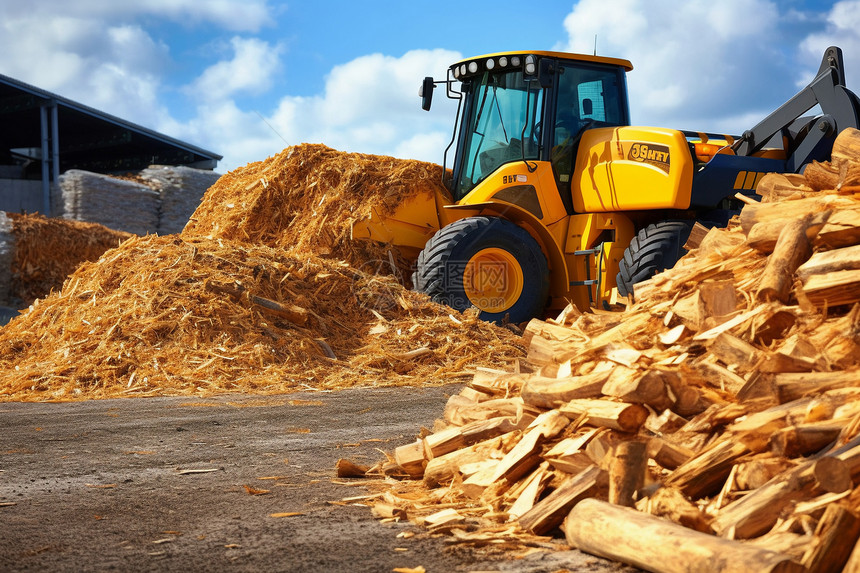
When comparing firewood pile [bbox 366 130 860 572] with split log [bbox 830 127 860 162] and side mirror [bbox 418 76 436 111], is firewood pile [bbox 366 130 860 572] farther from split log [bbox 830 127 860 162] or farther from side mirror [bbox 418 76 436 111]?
side mirror [bbox 418 76 436 111]

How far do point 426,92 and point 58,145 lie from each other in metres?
16.7

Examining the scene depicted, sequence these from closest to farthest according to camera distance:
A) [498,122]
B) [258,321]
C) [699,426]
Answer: [699,426] → [258,321] → [498,122]

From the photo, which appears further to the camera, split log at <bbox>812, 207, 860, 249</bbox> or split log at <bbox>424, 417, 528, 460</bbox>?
split log at <bbox>424, 417, 528, 460</bbox>

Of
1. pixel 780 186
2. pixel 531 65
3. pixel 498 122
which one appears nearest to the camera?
pixel 780 186

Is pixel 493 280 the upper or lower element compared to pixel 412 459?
upper

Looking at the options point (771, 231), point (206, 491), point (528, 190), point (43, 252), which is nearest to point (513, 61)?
point (528, 190)

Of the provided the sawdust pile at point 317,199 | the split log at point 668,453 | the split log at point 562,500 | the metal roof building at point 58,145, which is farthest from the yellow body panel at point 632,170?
the metal roof building at point 58,145

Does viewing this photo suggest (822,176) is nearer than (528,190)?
Yes

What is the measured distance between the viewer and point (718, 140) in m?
11.5

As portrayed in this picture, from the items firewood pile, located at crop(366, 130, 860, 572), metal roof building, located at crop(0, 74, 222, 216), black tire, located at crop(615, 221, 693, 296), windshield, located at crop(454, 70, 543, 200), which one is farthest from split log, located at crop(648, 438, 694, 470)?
metal roof building, located at crop(0, 74, 222, 216)

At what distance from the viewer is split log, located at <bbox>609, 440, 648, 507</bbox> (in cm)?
314

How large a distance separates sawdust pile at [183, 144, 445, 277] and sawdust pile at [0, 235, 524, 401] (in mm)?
612

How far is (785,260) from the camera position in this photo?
3857 millimetres

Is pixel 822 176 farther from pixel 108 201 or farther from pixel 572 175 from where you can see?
pixel 108 201
